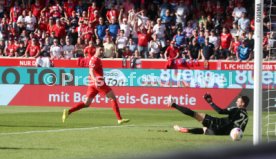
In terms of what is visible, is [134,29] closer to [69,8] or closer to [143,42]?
[143,42]

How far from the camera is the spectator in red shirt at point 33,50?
30.1 meters

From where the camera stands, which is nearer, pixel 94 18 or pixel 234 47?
pixel 234 47

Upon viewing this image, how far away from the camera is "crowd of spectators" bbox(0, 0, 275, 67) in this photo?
2852cm

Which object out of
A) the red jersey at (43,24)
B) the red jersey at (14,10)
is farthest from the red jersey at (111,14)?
the red jersey at (14,10)

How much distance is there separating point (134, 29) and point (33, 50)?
4.19m

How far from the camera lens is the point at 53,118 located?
20719 mm

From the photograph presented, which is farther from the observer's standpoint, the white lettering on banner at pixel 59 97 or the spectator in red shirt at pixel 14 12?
the spectator in red shirt at pixel 14 12

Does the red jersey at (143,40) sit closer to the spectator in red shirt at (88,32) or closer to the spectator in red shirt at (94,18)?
the spectator in red shirt at (88,32)

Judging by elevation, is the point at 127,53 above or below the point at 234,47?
below

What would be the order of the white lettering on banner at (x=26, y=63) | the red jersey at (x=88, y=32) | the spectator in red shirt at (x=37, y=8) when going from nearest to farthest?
the white lettering on banner at (x=26, y=63), the red jersey at (x=88, y=32), the spectator in red shirt at (x=37, y=8)

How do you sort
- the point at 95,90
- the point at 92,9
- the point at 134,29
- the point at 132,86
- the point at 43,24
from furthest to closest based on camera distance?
1. the point at 43,24
2. the point at 92,9
3. the point at 134,29
4. the point at 132,86
5. the point at 95,90

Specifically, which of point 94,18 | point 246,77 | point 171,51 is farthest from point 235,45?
point 94,18

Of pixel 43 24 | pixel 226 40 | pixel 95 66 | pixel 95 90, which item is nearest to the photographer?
pixel 95 66

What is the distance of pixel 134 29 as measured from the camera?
30.5 m
